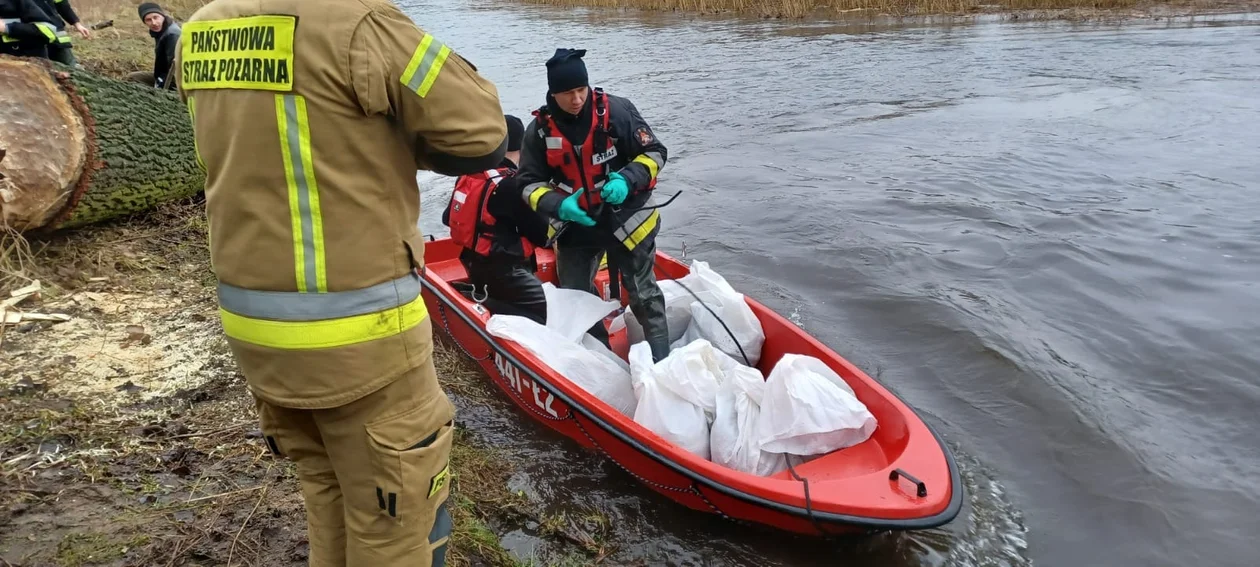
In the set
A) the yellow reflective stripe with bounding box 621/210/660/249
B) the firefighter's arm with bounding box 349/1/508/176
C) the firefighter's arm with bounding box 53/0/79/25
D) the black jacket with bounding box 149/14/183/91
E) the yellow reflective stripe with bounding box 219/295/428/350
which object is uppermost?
the firefighter's arm with bounding box 53/0/79/25

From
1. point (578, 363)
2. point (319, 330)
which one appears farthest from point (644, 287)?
point (319, 330)

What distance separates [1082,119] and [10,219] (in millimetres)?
11139

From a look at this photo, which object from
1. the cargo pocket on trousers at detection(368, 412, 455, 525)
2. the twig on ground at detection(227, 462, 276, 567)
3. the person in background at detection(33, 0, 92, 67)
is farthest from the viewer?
the person in background at detection(33, 0, 92, 67)

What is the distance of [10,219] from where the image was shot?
14.2 ft

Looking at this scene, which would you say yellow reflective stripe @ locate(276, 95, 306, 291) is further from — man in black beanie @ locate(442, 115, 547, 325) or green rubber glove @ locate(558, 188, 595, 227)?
man in black beanie @ locate(442, 115, 547, 325)

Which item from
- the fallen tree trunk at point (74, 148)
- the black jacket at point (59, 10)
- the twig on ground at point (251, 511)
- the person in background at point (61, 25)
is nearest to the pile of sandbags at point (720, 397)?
the twig on ground at point (251, 511)

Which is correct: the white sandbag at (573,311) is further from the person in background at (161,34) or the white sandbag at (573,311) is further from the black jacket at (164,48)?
the black jacket at (164,48)

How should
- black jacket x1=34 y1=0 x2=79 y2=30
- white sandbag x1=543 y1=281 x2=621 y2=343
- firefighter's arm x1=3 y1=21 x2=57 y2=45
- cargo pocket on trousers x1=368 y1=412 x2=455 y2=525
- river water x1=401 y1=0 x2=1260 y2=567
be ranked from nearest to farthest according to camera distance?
cargo pocket on trousers x1=368 y1=412 x2=455 y2=525 → river water x1=401 y1=0 x2=1260 y2=567 → white sandbag x1=543 y1=281 x2=621 y2=343 → firefighter's arm x1=3 y1=21 x2=57 y2=45 → black jacket x1=34 y1=0 x2=79 y2=30

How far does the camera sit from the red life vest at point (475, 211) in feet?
14.4

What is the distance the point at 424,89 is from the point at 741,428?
240cm

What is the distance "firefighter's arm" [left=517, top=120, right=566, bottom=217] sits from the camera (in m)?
4.12

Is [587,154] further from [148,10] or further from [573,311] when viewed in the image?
[148,10]

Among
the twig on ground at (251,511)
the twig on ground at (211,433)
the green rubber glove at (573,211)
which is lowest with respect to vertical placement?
the twig on ground at (251,511)

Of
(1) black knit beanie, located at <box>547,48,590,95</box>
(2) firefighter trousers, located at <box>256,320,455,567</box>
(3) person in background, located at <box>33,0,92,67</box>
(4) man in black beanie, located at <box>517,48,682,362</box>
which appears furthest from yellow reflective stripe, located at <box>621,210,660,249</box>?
(3) person in background, located at <box>33,0,92,67</box>
